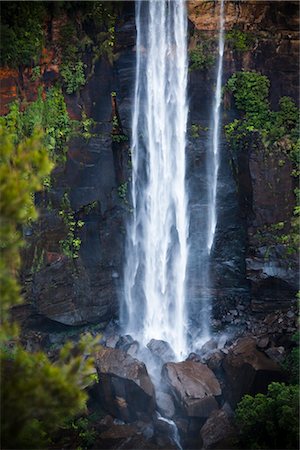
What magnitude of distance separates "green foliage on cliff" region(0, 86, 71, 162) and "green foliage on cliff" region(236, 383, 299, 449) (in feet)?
30.2

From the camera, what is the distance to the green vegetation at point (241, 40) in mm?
15516

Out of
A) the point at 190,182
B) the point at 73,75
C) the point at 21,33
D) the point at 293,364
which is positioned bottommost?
the point at 293,364

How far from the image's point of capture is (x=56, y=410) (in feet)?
15.5

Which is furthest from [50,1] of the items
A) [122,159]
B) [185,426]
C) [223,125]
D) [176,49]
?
[185,426]

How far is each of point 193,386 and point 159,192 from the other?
259 inches

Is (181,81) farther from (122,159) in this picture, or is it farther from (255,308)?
(255,308)

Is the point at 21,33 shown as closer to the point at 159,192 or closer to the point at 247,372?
the point at 159,192

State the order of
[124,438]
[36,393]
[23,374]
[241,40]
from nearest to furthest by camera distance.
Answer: [36,393] → [23,374] → [124,438] → [241,40]

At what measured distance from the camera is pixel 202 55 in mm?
15578

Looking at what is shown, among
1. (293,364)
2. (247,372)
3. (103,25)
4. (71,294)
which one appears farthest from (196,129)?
(293,364)

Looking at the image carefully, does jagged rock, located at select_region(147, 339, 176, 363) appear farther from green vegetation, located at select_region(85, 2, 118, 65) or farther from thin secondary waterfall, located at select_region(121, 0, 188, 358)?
green vegetation, located at select_region(85, 2, 118, 65)

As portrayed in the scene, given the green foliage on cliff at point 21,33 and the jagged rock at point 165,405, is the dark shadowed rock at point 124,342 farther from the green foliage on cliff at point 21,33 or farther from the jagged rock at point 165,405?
the green foliage on cliff at point 21,33

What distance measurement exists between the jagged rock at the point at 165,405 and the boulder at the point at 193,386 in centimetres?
21

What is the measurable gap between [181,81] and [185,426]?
1080 cm
